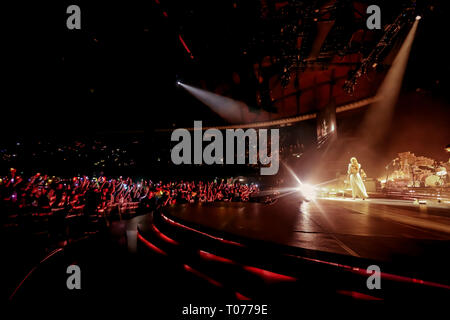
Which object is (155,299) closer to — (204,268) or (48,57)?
(204,268)

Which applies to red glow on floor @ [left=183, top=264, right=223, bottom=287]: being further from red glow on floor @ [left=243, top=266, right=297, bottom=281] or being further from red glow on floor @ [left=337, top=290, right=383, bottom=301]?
red glow on floor @ [left=337, top=290, right=383, bottom=301]

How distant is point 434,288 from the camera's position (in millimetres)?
1072

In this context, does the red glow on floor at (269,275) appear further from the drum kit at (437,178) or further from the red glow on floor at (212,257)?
the drum kit at (437,178)

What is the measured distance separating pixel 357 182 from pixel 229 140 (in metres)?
6.31

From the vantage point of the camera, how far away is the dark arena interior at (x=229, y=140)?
1531 mm

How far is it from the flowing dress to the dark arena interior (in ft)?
0.22

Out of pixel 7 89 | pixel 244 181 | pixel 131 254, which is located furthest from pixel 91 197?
pixel 244 181

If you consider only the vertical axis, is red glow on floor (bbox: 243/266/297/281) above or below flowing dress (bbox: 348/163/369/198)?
below

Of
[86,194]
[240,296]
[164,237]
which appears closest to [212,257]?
[240,296]

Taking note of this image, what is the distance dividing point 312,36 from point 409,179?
22.8 ft

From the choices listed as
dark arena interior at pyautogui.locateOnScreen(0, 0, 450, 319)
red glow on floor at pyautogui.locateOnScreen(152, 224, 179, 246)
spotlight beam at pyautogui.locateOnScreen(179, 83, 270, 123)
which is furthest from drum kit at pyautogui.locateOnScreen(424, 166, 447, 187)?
red glow on floor at pyautogui.locateOnScreen(152, 224, 179, 246)

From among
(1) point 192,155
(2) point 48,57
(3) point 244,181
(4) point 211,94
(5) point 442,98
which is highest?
(4) point 211,94

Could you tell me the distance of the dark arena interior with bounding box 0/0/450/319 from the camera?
1.53 m

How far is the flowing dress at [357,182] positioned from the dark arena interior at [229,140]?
67 millimetres
